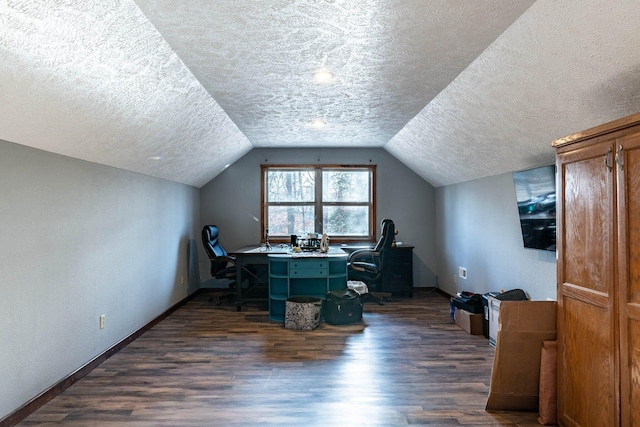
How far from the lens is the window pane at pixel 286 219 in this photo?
23.7ft

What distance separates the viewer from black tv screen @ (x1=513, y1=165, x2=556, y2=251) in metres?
3.73

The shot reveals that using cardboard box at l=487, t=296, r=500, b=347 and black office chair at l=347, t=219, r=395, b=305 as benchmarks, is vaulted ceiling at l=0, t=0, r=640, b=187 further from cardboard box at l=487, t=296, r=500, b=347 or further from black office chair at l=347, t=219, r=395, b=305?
black office chair at l=347, t=219, r=395, b=305

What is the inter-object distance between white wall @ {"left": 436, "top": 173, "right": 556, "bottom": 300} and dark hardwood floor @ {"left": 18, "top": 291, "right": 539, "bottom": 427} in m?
0.81

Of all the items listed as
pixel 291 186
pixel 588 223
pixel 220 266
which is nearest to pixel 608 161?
pixel 588 223

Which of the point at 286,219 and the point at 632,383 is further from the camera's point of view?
the point at 286,219

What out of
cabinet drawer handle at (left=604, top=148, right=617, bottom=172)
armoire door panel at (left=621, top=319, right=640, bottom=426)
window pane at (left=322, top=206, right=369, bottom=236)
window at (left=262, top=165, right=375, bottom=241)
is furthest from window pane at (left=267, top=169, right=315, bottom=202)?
armoire door panel at (left=621, top=319, right=640, bottom=426)

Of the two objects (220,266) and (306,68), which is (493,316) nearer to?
(306,68)

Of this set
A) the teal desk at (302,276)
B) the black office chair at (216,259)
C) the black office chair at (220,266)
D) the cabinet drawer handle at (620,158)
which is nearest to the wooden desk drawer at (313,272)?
the teal desk at (302,276)

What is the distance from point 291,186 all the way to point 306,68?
4.01 metres

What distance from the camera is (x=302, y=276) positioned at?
5098 millimetres

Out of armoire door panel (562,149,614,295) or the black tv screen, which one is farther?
the black tv screen

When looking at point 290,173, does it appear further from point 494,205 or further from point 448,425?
point 448,425

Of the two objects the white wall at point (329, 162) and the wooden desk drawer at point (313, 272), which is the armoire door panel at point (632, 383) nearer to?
the wooden desk drawer at point (313, 272)

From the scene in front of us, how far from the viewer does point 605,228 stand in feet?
7.07
